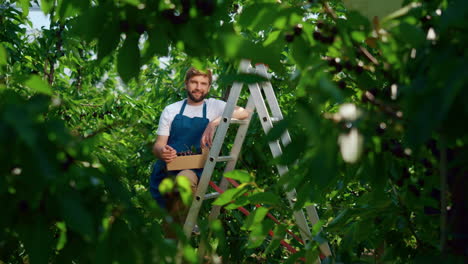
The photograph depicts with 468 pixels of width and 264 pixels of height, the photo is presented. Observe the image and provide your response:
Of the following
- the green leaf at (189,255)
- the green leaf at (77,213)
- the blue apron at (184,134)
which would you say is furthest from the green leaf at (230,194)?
the blue apron at (184,134)

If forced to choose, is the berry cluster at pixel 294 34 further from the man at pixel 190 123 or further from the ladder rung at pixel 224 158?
the man at pixel 190 123

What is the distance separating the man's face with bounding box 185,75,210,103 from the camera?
4.25 meters

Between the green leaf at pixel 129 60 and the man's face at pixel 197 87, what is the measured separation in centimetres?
312

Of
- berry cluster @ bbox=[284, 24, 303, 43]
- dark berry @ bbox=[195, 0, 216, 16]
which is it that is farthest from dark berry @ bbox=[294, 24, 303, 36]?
dark berry @ bbox=[195, 0, 216, 16]

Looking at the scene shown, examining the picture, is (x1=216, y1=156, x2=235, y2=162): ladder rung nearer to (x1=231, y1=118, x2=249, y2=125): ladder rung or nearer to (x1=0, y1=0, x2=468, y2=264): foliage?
(x1=231, y1=118, x2=249, y2=125): ladder rung

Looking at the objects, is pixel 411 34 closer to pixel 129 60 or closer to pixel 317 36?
pixel 317 36

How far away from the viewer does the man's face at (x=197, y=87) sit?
4.25m

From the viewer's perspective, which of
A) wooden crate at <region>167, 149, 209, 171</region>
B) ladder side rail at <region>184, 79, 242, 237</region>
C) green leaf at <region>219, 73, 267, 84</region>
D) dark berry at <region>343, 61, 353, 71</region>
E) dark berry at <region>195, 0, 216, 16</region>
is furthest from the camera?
wooden crate at <region>167, 149, 209, 171</region>

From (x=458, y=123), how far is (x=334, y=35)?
427 millimetres

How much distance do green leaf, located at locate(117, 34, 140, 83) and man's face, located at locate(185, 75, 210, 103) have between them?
312 cm

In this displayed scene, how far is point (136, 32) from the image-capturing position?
110cm

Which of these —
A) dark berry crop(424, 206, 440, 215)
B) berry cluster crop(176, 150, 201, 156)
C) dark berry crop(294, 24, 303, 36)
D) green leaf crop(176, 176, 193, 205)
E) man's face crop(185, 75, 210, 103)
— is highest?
dark berry crop(294, 24, 303, 36)

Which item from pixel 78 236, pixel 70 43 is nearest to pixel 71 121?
pixel 70 43

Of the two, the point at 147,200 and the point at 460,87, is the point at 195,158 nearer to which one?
the point at 147,200
